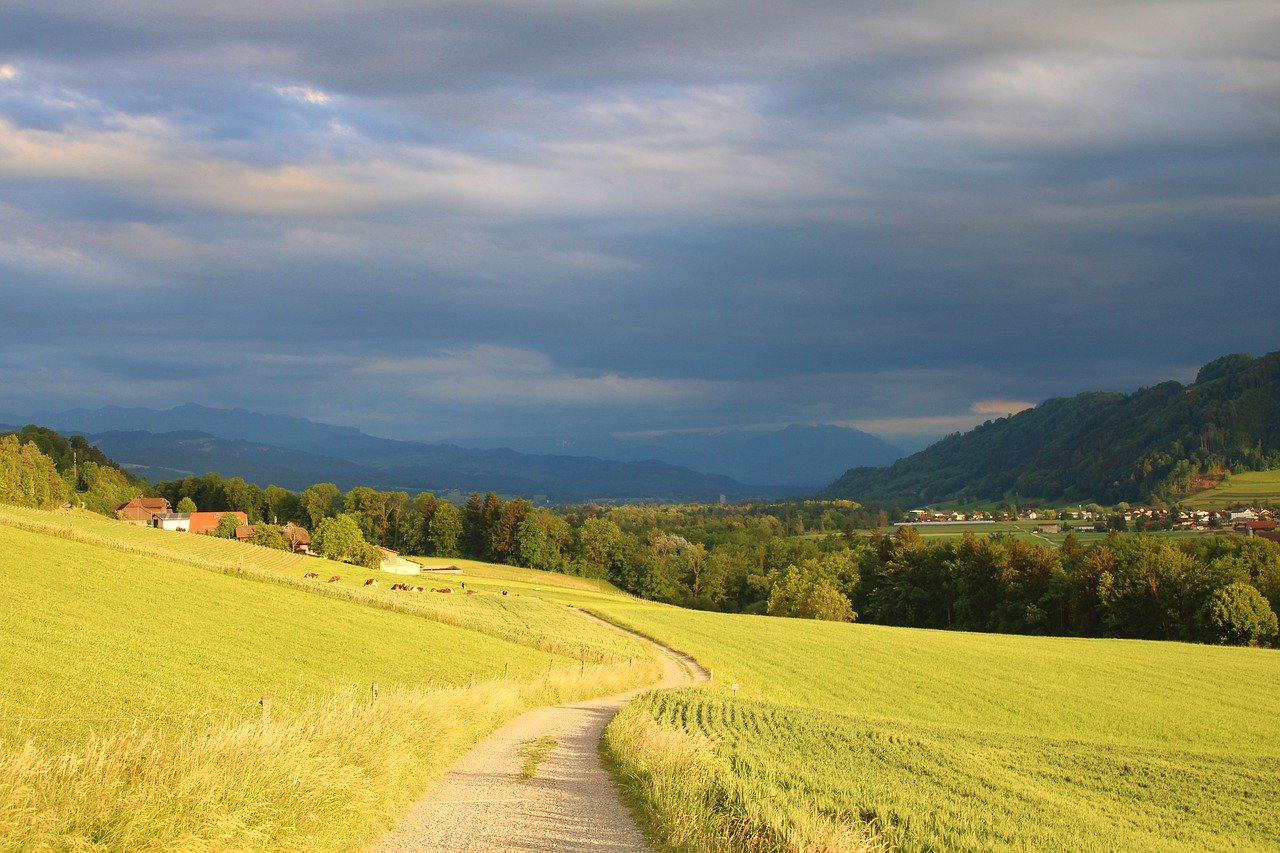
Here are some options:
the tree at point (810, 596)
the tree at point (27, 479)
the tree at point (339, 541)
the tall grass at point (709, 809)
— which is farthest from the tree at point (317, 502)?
the tall grass at point (709, 809)

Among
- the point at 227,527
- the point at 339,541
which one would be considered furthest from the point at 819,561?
the point at 227,527

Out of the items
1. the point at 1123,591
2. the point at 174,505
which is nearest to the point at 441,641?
the point at 1123,591

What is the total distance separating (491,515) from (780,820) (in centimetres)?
12171

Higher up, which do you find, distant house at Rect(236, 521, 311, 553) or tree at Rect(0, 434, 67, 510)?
tree at Rect(0, 434, 67, 510)

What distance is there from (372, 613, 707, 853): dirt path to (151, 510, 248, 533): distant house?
10605 centimetres

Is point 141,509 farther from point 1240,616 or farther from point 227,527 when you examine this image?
point 1240,616

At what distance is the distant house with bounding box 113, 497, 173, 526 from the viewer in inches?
4706

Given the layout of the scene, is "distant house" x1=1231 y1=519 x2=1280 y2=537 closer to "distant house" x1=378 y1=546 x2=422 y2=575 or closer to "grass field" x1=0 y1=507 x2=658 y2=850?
"distant house" x1=378 y1=546 x2=422 y2=575

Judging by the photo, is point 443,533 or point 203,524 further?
point 443,533

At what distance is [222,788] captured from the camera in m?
9.56

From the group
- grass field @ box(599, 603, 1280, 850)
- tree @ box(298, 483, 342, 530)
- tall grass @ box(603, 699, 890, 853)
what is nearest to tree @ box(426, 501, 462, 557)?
tree @ box(298, 483, 342, 530)

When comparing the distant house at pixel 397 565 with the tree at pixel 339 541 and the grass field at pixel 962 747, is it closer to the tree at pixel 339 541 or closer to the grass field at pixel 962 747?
the tree at pixel 339 541

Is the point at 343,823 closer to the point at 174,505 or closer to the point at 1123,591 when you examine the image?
the point at 1123,591

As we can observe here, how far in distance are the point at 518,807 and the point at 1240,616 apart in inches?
2789
